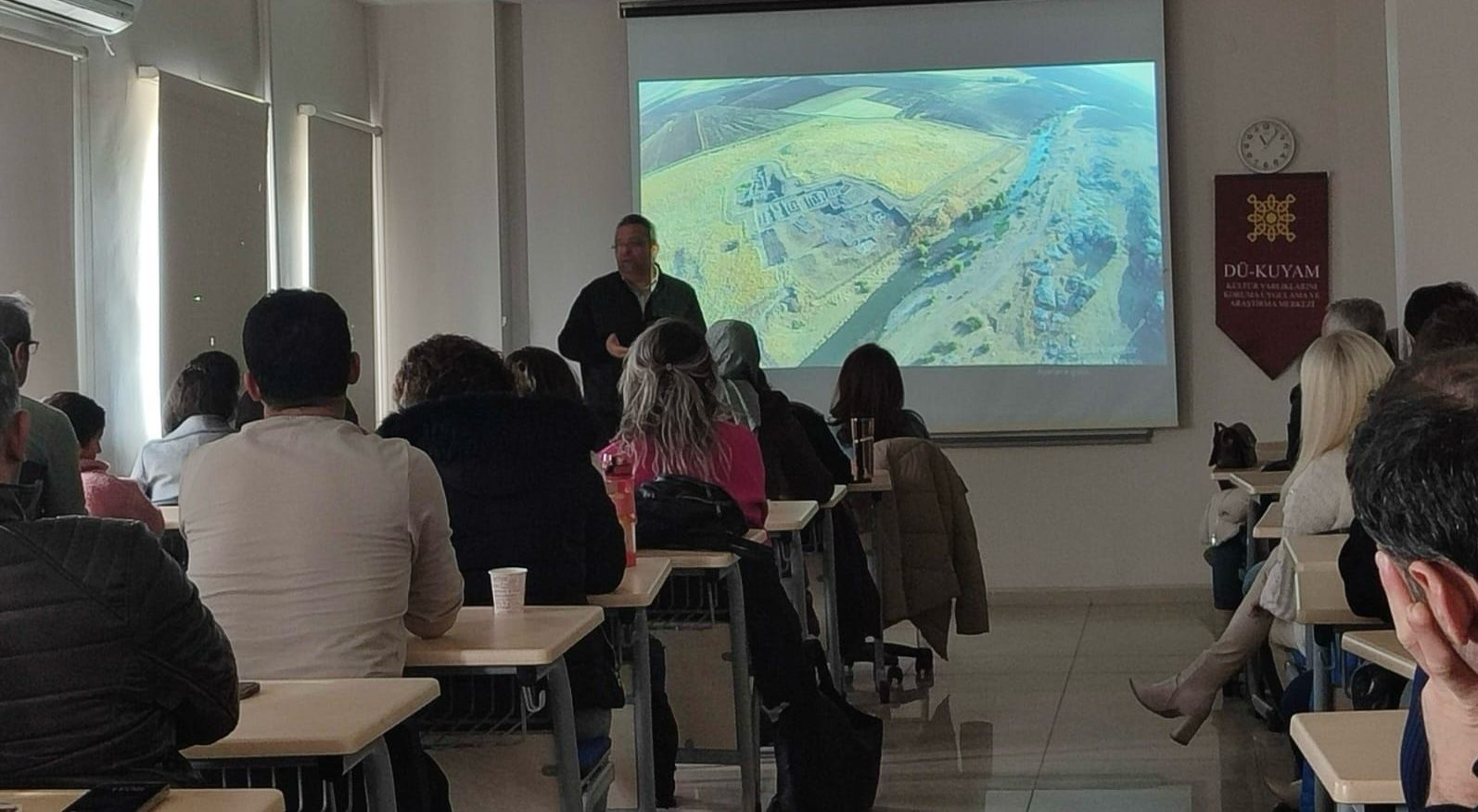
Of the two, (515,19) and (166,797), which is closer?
(166,797)

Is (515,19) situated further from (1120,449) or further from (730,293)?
(1120,449)

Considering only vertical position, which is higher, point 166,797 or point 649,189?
point 649,189

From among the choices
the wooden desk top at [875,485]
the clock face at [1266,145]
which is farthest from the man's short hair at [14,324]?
the clock face at [1266,145]

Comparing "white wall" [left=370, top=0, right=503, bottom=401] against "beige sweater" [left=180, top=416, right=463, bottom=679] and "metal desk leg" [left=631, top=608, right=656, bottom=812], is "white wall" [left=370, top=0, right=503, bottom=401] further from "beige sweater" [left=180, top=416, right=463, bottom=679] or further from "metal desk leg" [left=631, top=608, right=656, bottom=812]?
"beige sweater" [left=180, top=416, right=463, bottom=679]

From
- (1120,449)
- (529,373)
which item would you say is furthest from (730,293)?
(529,373)

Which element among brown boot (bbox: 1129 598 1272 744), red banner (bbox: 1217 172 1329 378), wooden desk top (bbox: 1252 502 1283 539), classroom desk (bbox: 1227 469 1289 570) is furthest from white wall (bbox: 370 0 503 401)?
wooden desk top (bbox: 1252 502 1283 539)

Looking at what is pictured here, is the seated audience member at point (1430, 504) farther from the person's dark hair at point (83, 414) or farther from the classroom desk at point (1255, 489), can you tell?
the person's dark hair at point (83, 414)
